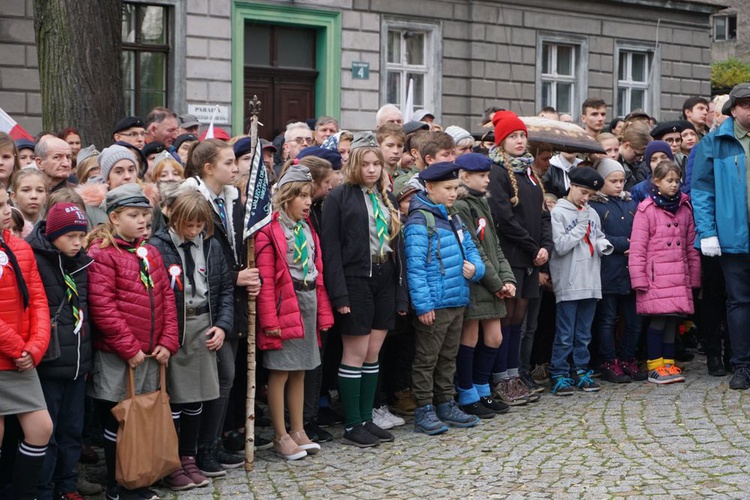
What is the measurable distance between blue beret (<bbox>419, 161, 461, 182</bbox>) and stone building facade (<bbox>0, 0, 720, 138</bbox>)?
30.6 feet

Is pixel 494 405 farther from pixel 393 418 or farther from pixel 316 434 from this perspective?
pixel 316 434

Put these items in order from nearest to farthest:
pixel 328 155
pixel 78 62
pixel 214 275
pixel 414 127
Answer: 1. pixel 214 275
2. pixel 328 155
3. pixel 414 127
4. pixel 78 62

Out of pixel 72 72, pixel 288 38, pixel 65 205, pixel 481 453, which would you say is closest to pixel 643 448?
pixel 481 453

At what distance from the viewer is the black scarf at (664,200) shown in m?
9.43

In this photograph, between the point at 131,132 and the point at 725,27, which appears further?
the point at 725,27

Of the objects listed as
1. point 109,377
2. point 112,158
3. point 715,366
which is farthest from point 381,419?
point 715,366

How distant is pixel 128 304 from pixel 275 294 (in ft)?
3.63

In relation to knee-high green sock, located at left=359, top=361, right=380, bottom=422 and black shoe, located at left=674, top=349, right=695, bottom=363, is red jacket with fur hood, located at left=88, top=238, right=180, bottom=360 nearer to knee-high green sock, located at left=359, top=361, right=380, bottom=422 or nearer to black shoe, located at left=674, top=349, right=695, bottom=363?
knee-high green sock, located at left=359, top=361, right=380, bottom=422

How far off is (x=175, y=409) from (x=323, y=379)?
1.77 m

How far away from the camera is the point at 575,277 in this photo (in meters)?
9.06

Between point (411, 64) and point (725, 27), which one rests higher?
point (725, 27)

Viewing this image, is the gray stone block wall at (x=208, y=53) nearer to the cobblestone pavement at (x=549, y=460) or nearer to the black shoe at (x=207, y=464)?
the cobblestone pavement at (x=549, y=460)

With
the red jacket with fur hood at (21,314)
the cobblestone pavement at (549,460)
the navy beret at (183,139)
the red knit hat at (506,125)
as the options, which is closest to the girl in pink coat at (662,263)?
the cobblestone pavement at (549,460)

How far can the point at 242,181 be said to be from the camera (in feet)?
25.1
